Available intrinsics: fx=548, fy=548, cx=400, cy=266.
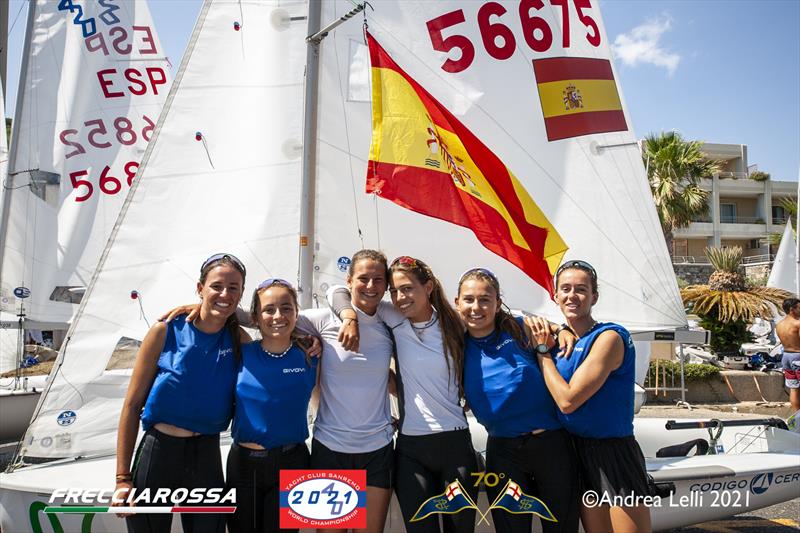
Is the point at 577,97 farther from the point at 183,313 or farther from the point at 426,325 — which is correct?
the point at 183,313

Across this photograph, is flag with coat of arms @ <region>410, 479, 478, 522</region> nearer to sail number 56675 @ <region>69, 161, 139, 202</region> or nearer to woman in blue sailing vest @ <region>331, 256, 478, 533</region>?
woman in blue sailing vest @ <region>331, 256, 478, 533</region>

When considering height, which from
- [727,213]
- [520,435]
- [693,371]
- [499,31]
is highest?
[727,213]

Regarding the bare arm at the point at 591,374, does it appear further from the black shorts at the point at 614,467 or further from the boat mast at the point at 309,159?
the boat mast at the point at 309,159

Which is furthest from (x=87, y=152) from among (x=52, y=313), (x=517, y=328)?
(x=517, y=328)

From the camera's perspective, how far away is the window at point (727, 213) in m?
31.4

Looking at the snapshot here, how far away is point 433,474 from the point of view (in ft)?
7.93

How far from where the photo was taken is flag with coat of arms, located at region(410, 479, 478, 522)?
2.32m

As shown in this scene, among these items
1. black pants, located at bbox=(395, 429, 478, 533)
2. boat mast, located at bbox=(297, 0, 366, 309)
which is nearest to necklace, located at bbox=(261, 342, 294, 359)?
black pants, located at bbox=(395, 429, 478, 533)

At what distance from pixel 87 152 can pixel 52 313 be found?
106 inches

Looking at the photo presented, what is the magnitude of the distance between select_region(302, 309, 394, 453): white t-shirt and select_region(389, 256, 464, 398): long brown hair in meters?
0.27

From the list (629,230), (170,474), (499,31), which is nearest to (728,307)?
(629,230)

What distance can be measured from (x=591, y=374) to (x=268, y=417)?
4.42ft

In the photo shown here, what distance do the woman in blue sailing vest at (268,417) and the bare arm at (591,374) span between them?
42.3 inches

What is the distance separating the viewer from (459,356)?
248cm
